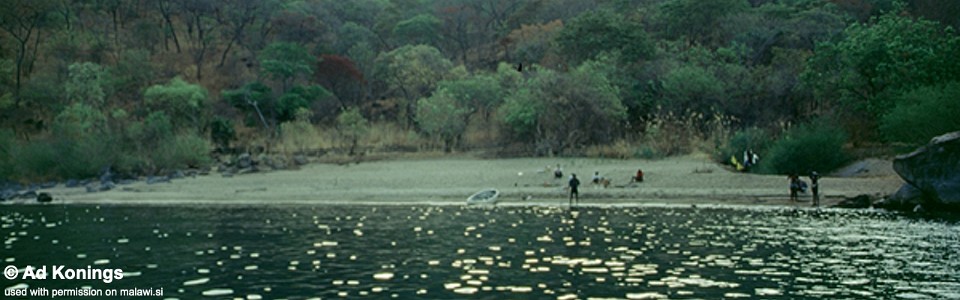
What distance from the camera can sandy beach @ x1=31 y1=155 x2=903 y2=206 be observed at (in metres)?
35.4

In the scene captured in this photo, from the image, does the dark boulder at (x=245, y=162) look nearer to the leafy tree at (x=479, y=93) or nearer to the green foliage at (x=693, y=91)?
the leafy tree at (x=479, y=93)

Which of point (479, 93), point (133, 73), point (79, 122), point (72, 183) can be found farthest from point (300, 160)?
point (133, 73)

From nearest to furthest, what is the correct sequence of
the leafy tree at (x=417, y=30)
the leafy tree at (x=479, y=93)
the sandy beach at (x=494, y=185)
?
1. the sandy beach at (x=494, y=185)
2. the leafy tree at (x=479, y=93)
3. the leafy tree at (x=417, y=30)

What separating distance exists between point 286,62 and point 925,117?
4846 cm

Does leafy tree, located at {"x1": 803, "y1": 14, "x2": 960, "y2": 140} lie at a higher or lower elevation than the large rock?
higher

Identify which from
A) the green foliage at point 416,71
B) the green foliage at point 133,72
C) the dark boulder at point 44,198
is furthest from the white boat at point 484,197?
the green foliage at point 133,72

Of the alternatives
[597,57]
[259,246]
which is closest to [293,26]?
Answer: [597,57]

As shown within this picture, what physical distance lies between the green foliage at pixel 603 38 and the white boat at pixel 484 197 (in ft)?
85.2

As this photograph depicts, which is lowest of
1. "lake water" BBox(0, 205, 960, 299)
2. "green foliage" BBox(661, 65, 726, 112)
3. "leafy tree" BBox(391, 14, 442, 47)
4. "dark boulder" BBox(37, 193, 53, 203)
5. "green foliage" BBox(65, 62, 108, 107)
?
"lake water" BBox(0, 205, 960, 299)

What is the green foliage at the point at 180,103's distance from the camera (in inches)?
2462

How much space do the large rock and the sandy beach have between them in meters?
2.81

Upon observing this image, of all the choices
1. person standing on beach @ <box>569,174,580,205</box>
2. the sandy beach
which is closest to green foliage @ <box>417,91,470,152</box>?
the sandy beach

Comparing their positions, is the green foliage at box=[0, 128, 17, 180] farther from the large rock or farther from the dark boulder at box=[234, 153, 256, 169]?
the large rock

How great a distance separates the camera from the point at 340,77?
78.9 meters
